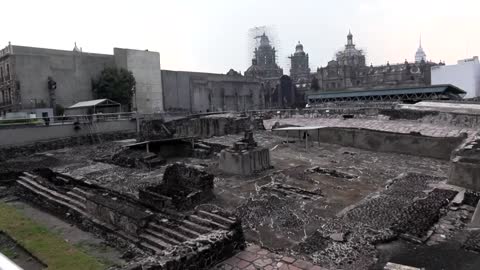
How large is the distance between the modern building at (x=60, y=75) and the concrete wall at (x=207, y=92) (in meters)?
3.04

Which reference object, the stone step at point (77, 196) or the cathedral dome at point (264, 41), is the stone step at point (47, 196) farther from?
the cathedral dome at point (264, 41)

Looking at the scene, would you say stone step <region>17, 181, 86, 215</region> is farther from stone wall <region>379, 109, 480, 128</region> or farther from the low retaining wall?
stone wall <region>379, 109, 480, 128</region>

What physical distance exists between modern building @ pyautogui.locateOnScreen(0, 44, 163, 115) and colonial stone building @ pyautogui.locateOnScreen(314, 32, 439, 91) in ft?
111

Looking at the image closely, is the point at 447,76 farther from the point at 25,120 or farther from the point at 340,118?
the point at 25,120

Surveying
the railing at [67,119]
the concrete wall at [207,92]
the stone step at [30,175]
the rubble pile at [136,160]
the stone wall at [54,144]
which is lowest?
the stone step at [30,175]

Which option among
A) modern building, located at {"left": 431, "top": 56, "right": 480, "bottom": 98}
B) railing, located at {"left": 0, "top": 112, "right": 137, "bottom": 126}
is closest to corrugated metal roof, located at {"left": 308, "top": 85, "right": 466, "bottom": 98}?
modern building, located at {"left": 431, "top": 56, "right": 480, "bottom": 98}

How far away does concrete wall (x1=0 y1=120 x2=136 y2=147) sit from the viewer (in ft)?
58.8

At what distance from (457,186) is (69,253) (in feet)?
32.5

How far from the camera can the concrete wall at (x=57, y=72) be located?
1161 inches

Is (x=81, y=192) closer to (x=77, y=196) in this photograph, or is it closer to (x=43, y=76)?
(x=77, y=196)

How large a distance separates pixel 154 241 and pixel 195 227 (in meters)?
0.90

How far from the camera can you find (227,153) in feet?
41.2

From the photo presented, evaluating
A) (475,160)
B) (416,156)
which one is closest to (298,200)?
(475,160)

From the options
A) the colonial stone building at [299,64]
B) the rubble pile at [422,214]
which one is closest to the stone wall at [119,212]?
the rubble pile at [422,214]
